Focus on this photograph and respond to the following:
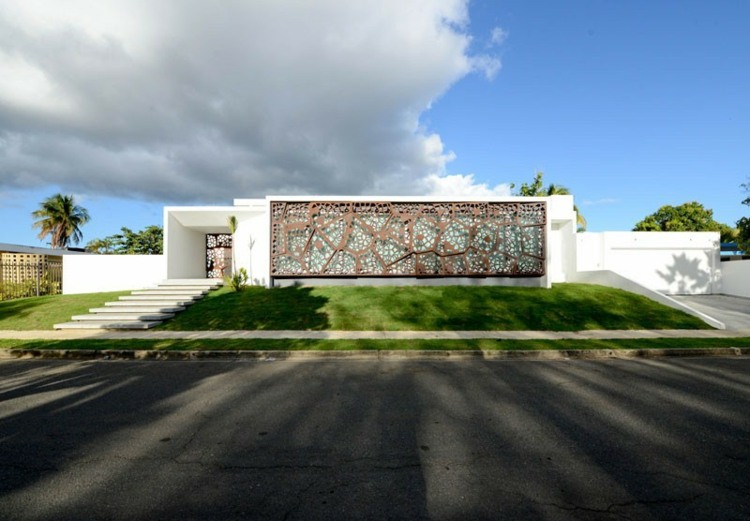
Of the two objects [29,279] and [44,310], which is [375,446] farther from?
[29,279]

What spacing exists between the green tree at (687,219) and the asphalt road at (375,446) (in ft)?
150

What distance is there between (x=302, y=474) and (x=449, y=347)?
584cm

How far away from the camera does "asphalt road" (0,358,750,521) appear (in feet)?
9.22

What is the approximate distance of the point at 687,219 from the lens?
140 feet

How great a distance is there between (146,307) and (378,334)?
9.08 metres

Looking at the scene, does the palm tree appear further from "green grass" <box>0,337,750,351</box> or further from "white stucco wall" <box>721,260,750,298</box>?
"white stucco wall" <box>721,260,750,298</box>

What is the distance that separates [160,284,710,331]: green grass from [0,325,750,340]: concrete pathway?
0.52 meters

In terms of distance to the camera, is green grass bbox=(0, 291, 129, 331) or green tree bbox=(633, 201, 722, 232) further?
green tree bbox=(633, 201, 722, 232)

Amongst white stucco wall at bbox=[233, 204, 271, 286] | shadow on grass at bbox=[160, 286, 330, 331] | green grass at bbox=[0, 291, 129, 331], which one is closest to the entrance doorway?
white stucco wall at bbox=[233, 204, 271, 286]

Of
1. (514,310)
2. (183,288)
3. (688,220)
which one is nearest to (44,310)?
(183,288)

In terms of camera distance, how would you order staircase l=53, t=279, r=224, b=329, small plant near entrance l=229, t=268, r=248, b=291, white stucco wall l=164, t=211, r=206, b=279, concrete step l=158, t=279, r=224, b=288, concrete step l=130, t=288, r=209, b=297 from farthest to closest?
white stucco wall l=164, t=211, r=206, b=279 < concrete step l=158, t=279, r=224, b=288 < small plant near entrance l=229, t=268, r=248, b=291 < concrete step l=130, t=288, r=209, b=297 < staircase l=53, t=279, r=224, b=329

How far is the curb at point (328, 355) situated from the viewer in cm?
813

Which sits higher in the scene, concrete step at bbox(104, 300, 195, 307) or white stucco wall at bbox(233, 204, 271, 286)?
white stucco wall at bbox(233, 204, 271, 286)

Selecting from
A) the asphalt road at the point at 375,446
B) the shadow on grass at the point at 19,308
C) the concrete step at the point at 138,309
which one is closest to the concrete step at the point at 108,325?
the concrete step at the point at 138,309
